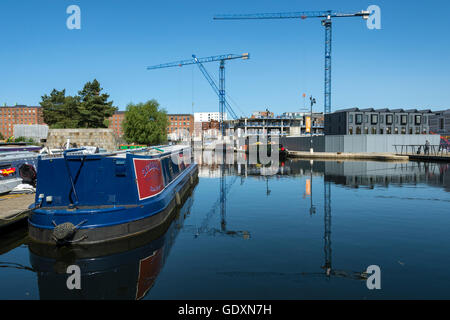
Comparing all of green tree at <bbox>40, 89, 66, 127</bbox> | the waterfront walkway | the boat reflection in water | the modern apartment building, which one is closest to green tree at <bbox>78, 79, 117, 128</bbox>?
green tree at <bbox>40, 89, 66, 127</bbox>

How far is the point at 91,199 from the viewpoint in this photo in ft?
40.3

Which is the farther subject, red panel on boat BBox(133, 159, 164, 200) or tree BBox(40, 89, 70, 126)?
tree BBox(40, 89, 70, 126)

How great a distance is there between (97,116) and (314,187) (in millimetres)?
46941

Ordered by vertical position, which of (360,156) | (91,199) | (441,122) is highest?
(441,122)

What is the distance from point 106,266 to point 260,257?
4623 millimetres

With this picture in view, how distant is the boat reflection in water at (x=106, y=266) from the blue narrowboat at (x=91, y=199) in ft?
1.25

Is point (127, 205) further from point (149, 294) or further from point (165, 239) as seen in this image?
point (149, 294)

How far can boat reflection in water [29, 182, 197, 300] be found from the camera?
8.33 metres

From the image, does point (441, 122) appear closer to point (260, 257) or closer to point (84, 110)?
point (84, 110)

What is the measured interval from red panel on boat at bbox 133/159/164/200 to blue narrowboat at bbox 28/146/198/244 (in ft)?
0.13
